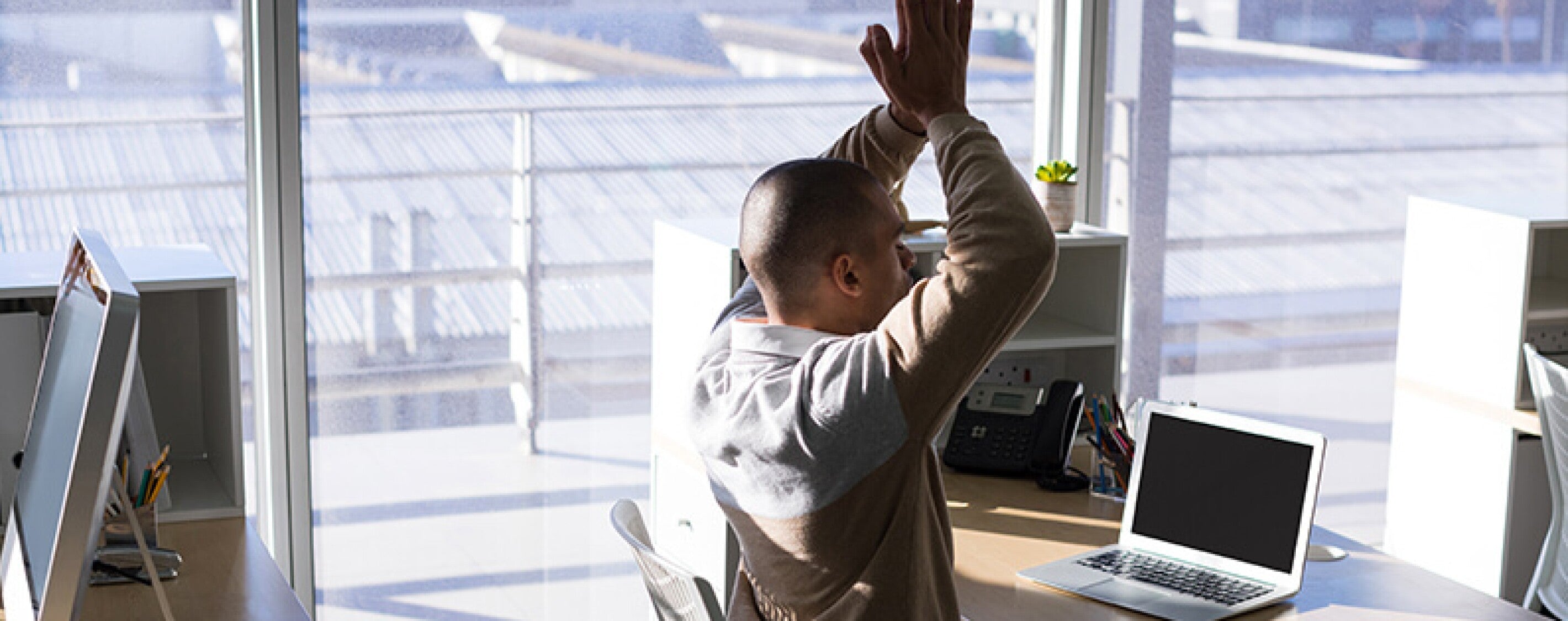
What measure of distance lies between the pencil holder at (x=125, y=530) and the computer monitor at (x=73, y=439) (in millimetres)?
300

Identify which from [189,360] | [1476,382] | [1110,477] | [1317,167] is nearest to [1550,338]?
[1476,382]

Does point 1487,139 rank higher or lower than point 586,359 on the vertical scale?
higher

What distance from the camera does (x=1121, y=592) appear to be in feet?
8.14

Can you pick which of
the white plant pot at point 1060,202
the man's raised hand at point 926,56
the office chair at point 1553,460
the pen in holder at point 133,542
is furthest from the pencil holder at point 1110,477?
the pen in holder at point 133,542

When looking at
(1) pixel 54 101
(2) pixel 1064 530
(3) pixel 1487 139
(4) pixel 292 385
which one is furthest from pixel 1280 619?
(3) pixel 1487 139

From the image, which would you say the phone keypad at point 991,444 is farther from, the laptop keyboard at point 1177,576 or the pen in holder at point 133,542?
the pen in holder at point 133,542

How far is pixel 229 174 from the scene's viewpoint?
345cm

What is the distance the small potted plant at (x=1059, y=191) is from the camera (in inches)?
137

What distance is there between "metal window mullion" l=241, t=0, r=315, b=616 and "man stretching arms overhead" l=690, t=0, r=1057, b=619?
6.12 feet

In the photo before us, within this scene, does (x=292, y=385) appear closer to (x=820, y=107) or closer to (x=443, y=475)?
(x=443, y=475)

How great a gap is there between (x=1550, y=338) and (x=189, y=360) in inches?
117

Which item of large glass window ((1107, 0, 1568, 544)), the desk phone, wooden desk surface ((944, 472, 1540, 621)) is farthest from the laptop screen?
large glass window ((1107, 0, 1568, 544))

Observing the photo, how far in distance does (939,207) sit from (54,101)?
196cm

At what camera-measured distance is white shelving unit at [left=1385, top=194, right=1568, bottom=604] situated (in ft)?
12.5
